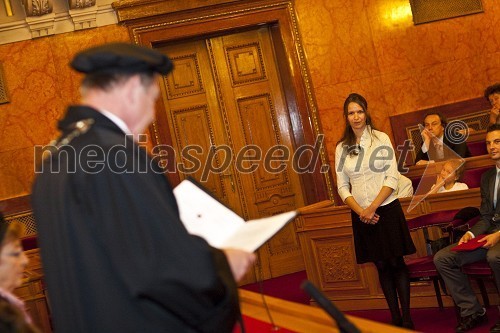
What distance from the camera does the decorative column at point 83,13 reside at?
9.89 meters

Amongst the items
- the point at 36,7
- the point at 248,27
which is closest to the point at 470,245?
the point at 248,27

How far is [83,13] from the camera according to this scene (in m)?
9.94

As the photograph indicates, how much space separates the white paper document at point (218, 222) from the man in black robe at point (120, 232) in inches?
5.6

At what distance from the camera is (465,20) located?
11.1 m

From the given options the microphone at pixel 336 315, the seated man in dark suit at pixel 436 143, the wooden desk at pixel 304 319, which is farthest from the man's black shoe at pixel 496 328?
the microphone at pixel 336 315

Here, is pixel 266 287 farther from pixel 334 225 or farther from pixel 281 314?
pixel 281 314

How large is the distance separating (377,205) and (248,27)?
4820mm

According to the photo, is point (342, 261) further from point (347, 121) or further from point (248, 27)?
point (248, 27)

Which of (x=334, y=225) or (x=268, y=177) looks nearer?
(x=334, y=225)

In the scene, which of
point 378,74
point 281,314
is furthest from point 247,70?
point 281,314

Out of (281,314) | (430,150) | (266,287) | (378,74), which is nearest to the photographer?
(281,314)

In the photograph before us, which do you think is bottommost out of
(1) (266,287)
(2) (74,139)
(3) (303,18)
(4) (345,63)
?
(1) (266,287)

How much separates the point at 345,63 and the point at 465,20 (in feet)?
5.99

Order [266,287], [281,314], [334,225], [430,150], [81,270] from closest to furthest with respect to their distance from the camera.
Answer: [81,270], [281,314], [334,225], [430,150], [266,287]
